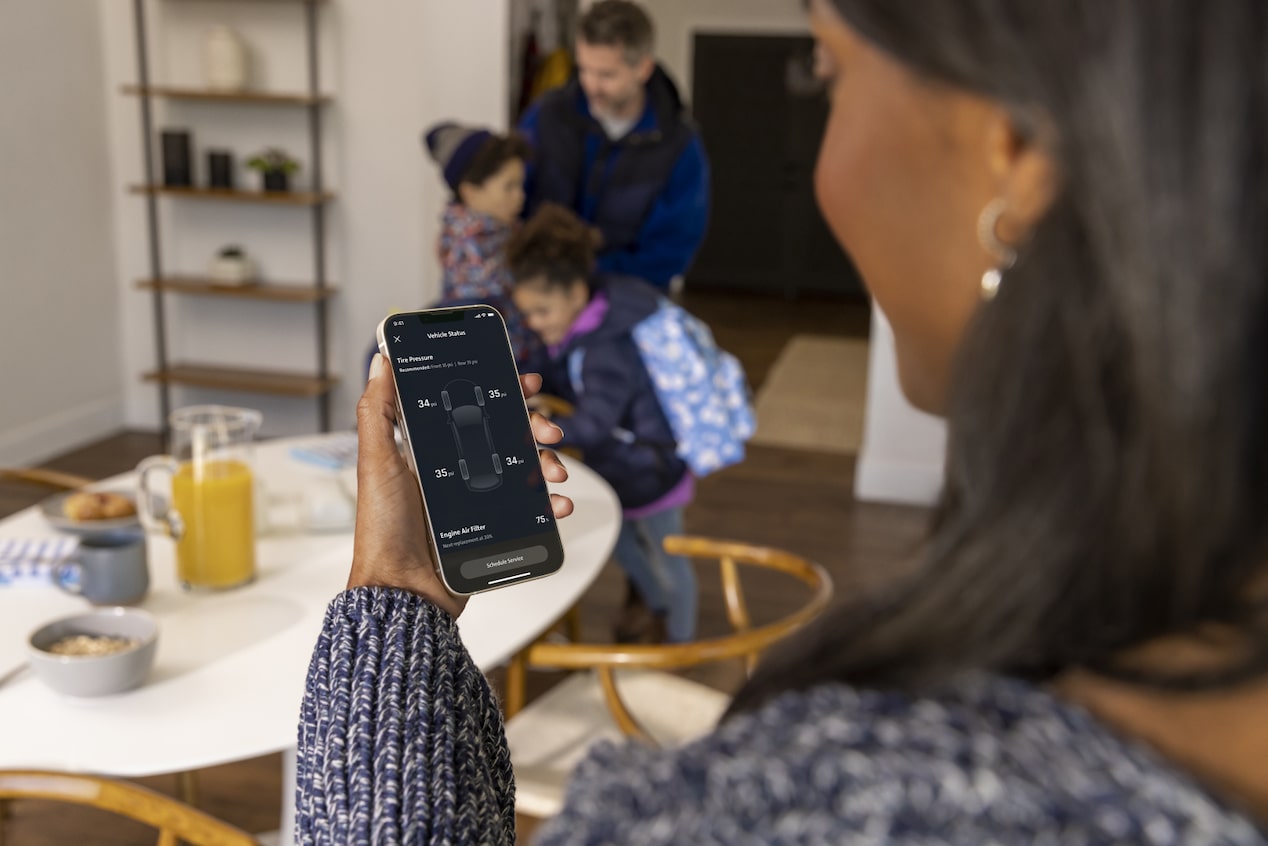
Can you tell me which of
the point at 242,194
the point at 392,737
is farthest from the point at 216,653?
the point at 242,194

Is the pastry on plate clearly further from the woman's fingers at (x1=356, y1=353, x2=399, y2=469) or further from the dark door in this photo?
the dark door

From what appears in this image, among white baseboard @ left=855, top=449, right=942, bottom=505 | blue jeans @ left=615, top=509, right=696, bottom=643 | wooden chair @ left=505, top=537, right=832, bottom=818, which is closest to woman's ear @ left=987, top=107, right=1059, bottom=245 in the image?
wooden chair @ left=505, top=537, right=832, bottom=818

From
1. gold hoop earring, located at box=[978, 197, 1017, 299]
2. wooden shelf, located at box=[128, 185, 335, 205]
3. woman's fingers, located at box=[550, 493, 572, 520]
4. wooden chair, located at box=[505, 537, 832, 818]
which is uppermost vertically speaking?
gold hoop earring, located at box=[978, 197, 1017, 299]

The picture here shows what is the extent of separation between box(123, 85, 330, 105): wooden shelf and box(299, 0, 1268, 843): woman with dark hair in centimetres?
403

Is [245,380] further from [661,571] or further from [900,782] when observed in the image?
[900,782]

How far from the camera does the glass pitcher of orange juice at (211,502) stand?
155 centimetres

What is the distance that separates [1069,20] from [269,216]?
4.45m

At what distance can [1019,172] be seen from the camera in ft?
1.28

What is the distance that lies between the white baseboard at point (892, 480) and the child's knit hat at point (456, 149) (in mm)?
1890

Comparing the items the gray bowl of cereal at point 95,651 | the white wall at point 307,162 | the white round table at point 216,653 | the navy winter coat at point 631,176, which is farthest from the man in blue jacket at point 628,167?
the gray bowl of cereal at point 95,651

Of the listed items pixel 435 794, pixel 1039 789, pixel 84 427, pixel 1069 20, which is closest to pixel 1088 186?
pixel 1069 20

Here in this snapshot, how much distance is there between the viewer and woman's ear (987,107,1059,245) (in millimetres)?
370

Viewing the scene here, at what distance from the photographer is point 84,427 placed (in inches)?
178

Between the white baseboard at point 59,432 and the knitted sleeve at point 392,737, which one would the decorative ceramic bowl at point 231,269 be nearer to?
the white baseboard at point 59,432
